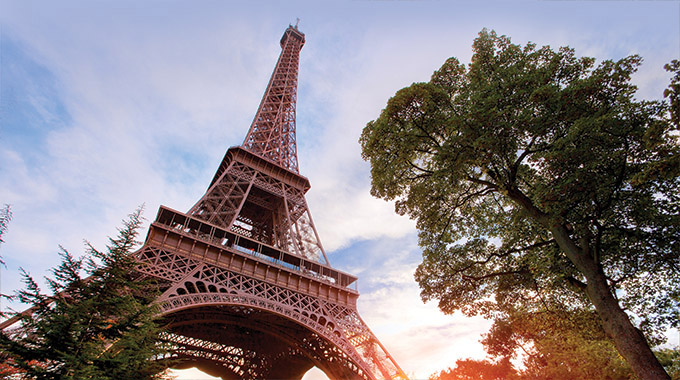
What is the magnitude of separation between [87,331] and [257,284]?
1119 centimetres

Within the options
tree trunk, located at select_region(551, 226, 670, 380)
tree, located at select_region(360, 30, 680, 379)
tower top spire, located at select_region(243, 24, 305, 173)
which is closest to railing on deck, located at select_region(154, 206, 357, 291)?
tower top spire, located at select_region(243, 24, 305, 173)

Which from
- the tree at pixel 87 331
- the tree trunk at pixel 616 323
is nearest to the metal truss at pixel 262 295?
the tree at pixel 87 331

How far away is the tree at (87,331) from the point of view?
244 inches

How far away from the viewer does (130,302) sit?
769cm

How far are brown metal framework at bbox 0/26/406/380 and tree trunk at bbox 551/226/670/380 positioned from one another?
502 inches

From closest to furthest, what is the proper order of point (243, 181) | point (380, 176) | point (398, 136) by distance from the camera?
point (398, 136) → point (380, 176) → point (243, 181)

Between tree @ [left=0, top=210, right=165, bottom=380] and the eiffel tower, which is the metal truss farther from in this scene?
tree @ [left=0, top=210, right=165, bottom=380]

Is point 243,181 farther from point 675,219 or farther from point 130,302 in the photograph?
point 675,219

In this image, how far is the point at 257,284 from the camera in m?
18.0

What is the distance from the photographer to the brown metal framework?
16.2 metres

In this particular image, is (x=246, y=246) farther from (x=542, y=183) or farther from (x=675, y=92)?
(x=675, y=92)

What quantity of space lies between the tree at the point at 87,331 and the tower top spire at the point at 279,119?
62.5ft

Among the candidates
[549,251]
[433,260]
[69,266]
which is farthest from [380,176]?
[69,266]

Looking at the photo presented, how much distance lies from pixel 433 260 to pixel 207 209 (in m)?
15.1
